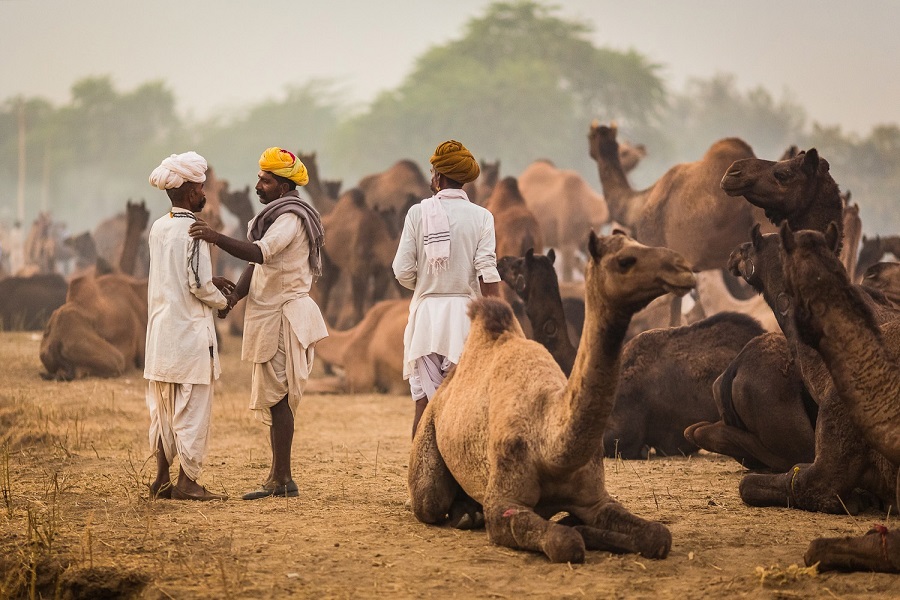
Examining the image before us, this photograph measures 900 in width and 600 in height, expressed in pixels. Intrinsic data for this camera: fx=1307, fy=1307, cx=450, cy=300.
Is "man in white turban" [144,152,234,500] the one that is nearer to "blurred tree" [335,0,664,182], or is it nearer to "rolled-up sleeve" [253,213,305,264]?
"rolled-up sleeve" [253,213,305,264]

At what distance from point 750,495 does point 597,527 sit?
5.15 ft

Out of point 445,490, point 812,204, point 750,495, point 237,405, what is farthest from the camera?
point 237,405

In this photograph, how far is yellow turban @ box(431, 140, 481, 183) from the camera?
717cm

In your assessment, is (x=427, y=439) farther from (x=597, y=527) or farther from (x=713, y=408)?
(x=713, y=408)

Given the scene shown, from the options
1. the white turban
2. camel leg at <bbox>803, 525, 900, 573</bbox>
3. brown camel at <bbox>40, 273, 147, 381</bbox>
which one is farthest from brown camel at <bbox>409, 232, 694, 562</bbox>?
brown camel at <bbox>40, 273, 147, 381</bbox>

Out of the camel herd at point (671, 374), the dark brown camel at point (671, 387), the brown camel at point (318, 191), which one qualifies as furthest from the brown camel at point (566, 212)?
the dark brown camel at point (671, 387)

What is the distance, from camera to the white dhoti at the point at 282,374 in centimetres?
711

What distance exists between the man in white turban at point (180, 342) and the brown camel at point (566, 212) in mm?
15009

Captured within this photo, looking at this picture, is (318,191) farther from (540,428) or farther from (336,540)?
(540,428)

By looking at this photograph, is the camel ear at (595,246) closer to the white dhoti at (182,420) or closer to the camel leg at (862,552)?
the camel leg at (862,552)

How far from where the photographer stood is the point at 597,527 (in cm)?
553

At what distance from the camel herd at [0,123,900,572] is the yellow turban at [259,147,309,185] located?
156 cm

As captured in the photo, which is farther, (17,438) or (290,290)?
(17,438)

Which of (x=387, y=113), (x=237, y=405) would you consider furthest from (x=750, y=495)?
(x=387, y=113)
